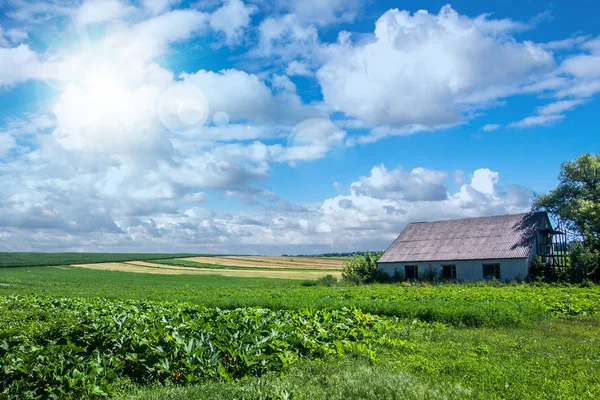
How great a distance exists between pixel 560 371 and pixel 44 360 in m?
10.5

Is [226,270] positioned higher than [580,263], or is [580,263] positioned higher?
[580,263]

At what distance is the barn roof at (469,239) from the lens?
4059cm

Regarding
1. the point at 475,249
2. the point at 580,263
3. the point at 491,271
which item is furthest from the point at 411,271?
the point at 580,263

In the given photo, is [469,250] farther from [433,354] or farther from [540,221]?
[433,354]

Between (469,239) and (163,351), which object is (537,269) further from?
(163,351)

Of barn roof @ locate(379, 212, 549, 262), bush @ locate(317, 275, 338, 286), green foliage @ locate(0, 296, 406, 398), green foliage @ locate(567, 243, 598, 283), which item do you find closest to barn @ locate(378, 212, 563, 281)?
barn roof @ locate(379, 212, 549, 262)

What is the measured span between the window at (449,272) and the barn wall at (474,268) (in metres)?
0.36

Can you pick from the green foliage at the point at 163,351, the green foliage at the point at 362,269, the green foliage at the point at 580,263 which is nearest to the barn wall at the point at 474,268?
the green foliage at the point at 362,269

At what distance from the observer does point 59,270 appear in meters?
74.7

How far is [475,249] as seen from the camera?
42.1 m

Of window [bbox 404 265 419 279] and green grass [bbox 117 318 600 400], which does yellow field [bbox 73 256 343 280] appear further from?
green grass [bbox 117 318 600 400]

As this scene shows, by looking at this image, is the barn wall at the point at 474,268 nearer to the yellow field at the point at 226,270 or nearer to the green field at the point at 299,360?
the green field at the point at 299,360

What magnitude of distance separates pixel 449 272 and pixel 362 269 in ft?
28.8

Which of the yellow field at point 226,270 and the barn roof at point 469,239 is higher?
the barn roof at point 469,239
